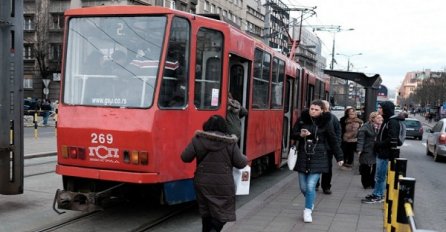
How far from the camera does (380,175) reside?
Answer: 8.11 meters

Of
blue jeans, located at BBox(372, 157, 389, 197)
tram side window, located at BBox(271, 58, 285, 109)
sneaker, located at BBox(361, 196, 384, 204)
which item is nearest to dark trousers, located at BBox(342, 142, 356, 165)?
tram side window, located at BBox(271, 58, 285, 109)

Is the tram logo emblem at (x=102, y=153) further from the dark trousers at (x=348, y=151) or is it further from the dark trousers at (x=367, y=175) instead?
the dark trousers at (x=348, y=151)

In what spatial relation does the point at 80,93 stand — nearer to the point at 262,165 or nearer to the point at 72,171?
the point at 72,171

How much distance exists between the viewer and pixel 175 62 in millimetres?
6457

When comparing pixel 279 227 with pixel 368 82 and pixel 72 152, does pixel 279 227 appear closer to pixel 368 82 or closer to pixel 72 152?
pixel 72 152

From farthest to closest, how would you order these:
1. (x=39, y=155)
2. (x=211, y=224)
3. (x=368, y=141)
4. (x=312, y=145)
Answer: (x=39, y=155) < (x=368, y=141) < (x=312, y=145) < (x=211, y=224)

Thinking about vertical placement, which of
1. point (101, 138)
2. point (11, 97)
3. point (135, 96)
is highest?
point (135, 96)

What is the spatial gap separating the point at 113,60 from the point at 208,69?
51.8 inches

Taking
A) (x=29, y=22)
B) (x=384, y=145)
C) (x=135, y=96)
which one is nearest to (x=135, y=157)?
(x=135, y=96)

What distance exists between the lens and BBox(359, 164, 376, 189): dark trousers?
369 inches

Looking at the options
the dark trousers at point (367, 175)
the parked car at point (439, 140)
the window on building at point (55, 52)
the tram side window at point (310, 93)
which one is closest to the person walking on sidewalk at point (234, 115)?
the dark trousers at point (367, 175)

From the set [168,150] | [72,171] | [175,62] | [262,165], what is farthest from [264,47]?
[72,171]

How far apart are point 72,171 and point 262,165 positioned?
4.89 metres

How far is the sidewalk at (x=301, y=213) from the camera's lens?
645 centimetres
